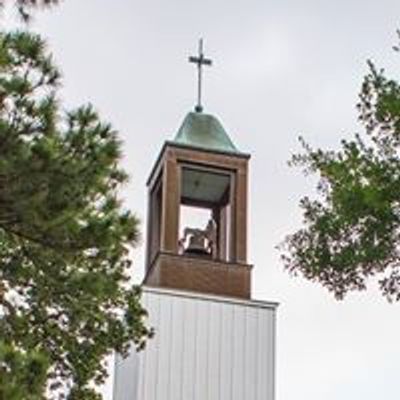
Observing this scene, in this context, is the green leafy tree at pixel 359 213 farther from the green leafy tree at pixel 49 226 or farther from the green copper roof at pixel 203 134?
the green copper roof at pixel 203 134

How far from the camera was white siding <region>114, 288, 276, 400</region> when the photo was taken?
15977mm

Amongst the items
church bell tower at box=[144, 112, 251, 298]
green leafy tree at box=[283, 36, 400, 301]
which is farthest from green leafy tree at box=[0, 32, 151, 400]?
church bell tower at box=[144, 112, 251, 298]

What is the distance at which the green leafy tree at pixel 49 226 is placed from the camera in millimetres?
9305

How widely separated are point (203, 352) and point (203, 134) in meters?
3.36

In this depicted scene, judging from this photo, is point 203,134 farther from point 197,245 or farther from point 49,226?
point 49,226

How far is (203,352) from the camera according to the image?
16.3 m

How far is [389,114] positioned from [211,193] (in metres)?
7.81

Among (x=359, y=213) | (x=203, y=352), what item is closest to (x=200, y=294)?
(x=203, y=352)

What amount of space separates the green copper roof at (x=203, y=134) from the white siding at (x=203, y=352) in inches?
92.2

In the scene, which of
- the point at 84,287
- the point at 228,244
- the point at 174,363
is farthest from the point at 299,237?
the point at 228,244

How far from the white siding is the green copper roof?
2341 millimetres

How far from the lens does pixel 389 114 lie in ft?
35.4

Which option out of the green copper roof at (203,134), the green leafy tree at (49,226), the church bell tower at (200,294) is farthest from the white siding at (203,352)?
the green leafy tree at (49,226)

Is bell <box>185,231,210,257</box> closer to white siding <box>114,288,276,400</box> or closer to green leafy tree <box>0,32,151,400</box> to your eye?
white siding <box>114,288,276,400</box>
